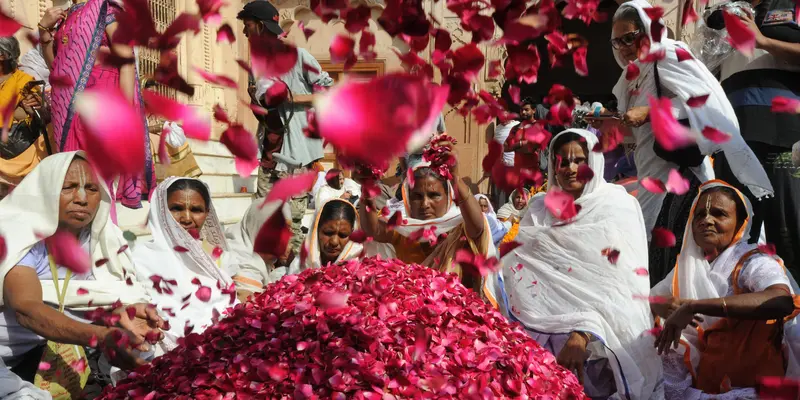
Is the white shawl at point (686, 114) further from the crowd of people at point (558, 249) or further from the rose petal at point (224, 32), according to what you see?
the rose petal at point (224, 32)

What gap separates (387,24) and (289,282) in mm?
887

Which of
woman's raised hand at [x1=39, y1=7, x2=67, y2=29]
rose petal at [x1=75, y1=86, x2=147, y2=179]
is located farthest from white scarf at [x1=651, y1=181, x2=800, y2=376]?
woman's raised hand at [x1=39, y1=7, x2=67, y2=29]

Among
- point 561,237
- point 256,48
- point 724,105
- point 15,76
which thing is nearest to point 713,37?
point 724,105

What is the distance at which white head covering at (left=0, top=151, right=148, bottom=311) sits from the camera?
2.37m

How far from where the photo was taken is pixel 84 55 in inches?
147

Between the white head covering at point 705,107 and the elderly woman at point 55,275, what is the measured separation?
243cm

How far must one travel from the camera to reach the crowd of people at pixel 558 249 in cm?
243

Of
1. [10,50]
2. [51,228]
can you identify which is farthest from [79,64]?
[51,228]

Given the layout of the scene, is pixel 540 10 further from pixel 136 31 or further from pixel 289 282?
pixel 289 282

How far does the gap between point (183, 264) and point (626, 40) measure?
2314mm

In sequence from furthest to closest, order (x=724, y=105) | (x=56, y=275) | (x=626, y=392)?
(x=724, y=105)
(x=626, y=392)
(x=56, y=275)

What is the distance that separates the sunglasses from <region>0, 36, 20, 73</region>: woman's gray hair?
3576 millimetres

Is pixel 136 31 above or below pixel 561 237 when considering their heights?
above

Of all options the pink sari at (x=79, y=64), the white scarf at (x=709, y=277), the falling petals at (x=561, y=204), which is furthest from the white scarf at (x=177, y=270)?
the white scarf at (x=709, y=277)
